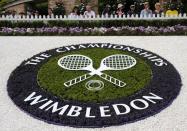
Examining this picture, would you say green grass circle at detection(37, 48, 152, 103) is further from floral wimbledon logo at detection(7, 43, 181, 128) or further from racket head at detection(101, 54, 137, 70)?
racket head at detection(101, 54, 137, 70)

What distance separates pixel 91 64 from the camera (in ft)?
46.2

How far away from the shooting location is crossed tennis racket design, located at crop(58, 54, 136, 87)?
13.1 metres

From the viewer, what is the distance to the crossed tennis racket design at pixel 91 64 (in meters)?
13.1

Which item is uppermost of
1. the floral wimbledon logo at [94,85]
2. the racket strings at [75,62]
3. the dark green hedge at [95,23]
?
the dark green hedge at [95,23]

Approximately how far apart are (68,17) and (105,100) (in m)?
8.07

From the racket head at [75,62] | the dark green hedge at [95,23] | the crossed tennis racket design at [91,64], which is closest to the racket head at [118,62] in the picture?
the crossed tennis racket design at [91,64]

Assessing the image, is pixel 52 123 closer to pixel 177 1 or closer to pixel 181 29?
pixel 181 29

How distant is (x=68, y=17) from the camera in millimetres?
19047

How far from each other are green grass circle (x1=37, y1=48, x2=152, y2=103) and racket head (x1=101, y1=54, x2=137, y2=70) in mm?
180

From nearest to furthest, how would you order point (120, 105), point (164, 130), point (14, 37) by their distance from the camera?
point (164, 130), point (120, 105), point (14, 37)

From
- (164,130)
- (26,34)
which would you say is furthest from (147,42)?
(164,130)

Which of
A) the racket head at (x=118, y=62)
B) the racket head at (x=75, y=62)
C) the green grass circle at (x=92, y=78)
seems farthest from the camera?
the racket head at (x=75, y=62)

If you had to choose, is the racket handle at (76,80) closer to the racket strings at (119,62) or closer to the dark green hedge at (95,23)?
the racket strings at (119,62)


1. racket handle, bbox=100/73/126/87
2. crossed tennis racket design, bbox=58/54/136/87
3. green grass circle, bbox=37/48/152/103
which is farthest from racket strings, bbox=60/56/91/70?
racket handle, bbox=100/73/126/87
